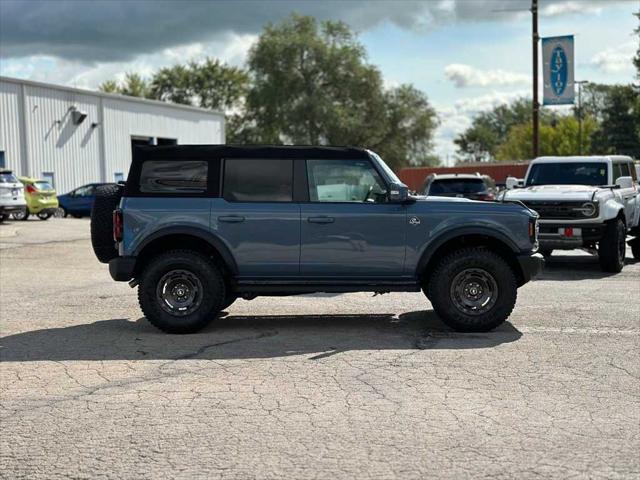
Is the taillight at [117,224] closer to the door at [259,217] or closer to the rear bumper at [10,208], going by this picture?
the door at [259,217]

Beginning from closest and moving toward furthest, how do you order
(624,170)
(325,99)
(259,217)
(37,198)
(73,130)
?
(259,217) → (624,170) → (37,198) → (73,130) → (325,99)

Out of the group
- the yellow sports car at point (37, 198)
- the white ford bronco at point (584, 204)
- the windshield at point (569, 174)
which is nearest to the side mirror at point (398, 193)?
the white ford bronco at point (584, 204)

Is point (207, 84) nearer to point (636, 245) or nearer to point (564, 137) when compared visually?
point (564, 137)

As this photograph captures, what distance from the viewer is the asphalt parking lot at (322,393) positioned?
185 inches

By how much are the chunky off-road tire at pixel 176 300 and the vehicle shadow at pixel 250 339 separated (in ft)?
0.50

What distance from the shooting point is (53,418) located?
5594 millimetres

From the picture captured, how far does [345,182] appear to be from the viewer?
8.61 m

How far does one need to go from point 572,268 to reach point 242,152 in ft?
27.1

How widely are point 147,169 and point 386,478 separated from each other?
5124 millimetres

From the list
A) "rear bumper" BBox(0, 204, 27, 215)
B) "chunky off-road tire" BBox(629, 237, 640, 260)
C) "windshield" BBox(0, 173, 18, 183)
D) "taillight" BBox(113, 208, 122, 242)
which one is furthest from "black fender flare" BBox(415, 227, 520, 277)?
"windshield" BBox(0, 173, 18, 183)

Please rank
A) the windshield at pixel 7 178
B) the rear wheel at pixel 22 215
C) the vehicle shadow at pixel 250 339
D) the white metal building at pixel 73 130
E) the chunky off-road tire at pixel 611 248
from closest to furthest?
1. the vehicle shadow at pixel 250 339
2. the chunky off-road tire at pixel 611 248
3. the windshield at pixel 7 178
4. the rear wheel at pixel 22 215
5. the white metal building at pixel 73 130

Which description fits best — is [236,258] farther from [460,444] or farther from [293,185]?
[460,444]

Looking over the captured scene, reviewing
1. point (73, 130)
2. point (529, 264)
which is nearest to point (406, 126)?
point (73, 130)

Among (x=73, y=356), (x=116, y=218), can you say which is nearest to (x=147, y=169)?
(x=116, y=218)
